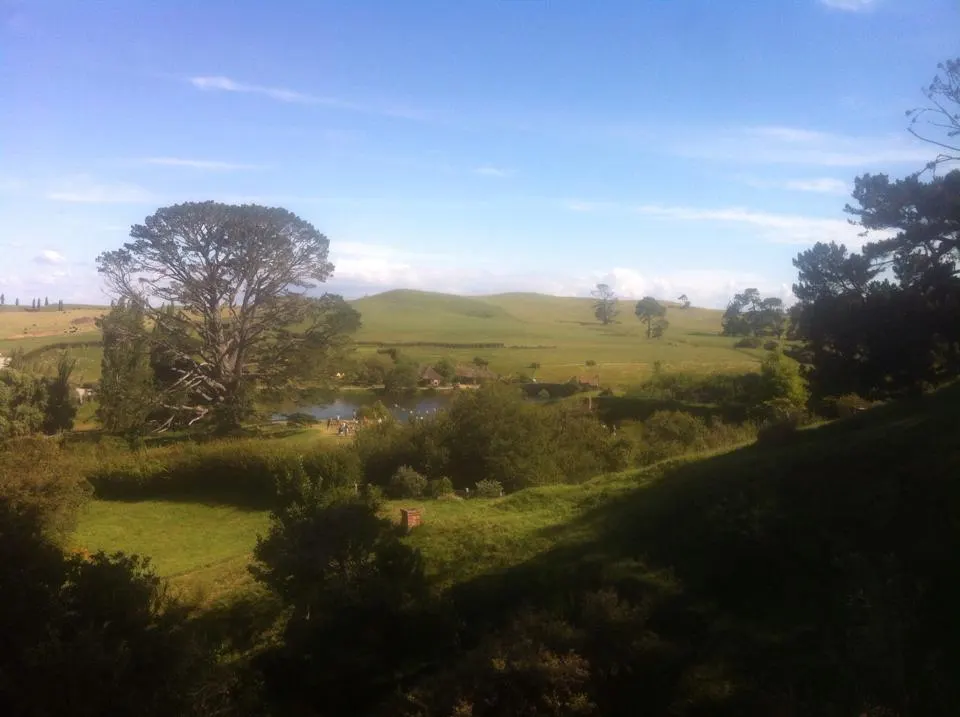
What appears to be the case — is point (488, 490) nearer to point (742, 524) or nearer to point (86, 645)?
point (742, 524)

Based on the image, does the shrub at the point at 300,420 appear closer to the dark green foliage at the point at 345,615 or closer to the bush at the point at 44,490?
the bush at the point at 44,490

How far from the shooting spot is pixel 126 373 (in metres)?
25.9

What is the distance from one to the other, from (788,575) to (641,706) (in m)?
3.60

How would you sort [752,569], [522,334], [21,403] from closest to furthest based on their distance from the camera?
1. [752,569]
2. [21,403]
3. [522,334]

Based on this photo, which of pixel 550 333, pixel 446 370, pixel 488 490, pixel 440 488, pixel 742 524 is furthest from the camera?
pixel 550 333

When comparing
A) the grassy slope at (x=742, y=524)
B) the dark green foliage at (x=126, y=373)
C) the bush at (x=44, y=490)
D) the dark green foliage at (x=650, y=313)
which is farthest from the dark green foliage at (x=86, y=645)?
the dark green foliage at (x=650, y=313)

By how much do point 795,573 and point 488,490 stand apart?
12.1m

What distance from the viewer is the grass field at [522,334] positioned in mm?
53875

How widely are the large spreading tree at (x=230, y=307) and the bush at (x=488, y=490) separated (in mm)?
10041

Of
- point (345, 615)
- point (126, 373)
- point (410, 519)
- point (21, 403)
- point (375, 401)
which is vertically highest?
point (126, 373)

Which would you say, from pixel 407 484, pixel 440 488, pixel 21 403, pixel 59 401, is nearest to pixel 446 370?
pixel 59 401

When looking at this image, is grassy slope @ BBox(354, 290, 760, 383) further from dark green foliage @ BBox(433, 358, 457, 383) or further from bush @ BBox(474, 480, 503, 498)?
bush @ BBox(474, 480, 503, 498)

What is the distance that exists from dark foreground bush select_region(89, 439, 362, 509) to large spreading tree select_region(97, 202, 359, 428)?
381cm

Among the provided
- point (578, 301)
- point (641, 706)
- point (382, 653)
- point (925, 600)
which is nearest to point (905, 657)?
point (925, 600)
